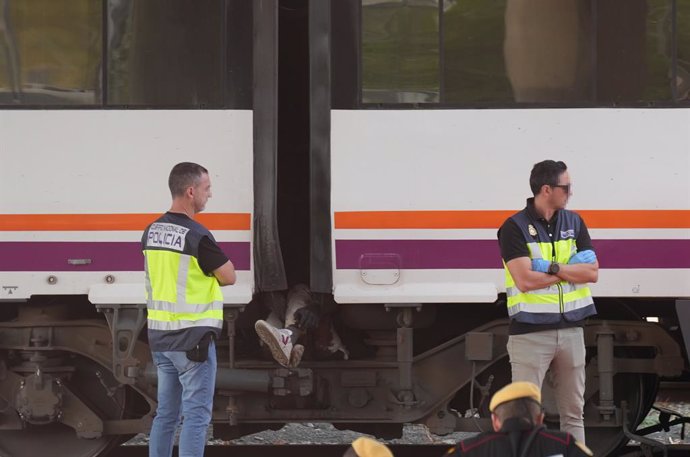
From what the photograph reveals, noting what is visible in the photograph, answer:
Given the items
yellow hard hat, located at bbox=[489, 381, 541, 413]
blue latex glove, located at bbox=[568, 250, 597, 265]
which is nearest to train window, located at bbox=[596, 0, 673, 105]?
blue latex glove, located at bbox=[568, 250, 597, 265]

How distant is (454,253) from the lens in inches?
263

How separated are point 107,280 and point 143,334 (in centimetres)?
48

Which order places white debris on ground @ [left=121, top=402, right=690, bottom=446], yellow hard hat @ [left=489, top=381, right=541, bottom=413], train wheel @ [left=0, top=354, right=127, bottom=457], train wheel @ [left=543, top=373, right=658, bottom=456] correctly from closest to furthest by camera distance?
yellow hard hat @ [left=489, top=381, right=541, bottom=413] < train wheel @ [left=543, top=373, right=658, bottom=456] < train wheel @ [left=0, top=354, right=127, bottom=457] < white debris on ground @ [left=121, top=402, right=690, bottom=446]

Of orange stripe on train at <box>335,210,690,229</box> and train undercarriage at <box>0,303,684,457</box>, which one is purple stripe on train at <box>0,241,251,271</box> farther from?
orange stripe on train at <box>335,210,690,229</box>

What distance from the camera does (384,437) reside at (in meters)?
7.44

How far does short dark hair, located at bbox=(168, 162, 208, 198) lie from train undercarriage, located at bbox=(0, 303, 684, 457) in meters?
1.17

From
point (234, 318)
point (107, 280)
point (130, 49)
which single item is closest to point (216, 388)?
point (234, 318)

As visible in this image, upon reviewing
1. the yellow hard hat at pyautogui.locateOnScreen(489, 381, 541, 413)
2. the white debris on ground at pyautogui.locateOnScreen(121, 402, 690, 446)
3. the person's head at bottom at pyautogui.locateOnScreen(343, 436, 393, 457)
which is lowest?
the white debris on ground at pyautogui.locateOnScreen(121, 402, 690, 446)

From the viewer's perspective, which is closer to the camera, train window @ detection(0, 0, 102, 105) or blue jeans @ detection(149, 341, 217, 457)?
blue jeans @ detection(149, 341, 217, 457)

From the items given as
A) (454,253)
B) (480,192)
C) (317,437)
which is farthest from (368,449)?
(317,437)

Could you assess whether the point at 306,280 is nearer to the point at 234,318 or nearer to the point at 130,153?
the point at 234,318

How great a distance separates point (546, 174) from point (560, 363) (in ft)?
3.44

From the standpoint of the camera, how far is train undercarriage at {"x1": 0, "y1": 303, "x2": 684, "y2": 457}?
22.8ft

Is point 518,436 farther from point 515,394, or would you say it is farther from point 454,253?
point 454,253
